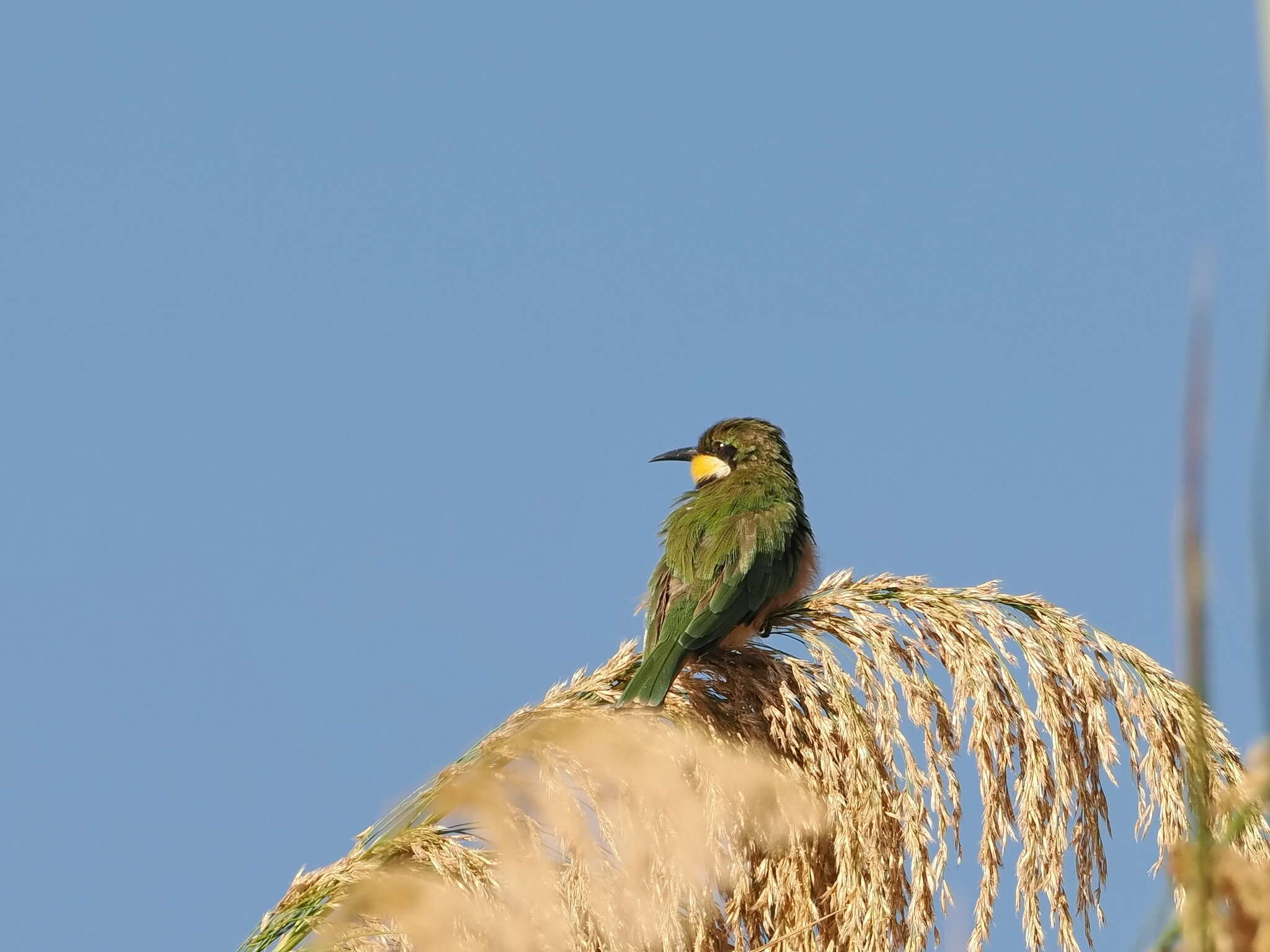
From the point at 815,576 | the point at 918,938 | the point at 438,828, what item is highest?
the point at 815,576

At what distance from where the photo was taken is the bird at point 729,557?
446cm

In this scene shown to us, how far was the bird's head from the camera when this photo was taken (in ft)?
21.1

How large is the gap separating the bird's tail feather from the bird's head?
2.19m

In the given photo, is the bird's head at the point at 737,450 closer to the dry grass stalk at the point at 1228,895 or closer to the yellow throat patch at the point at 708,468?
the yellow throat patch at the point at 708,468

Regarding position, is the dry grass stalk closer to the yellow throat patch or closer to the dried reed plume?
the dried reed plume

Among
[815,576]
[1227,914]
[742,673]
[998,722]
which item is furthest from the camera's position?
[815,576]

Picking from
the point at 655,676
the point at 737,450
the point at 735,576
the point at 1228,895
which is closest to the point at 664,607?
the point at 735,576

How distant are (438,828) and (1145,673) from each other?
1632 millimetres

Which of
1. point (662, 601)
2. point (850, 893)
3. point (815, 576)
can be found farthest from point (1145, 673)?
point (815, 576)

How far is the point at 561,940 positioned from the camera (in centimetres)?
255

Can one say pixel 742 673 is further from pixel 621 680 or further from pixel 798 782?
pixel 798 782

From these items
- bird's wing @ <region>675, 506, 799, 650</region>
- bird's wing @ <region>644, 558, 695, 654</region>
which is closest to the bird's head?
bird's wing @ <region>675, 506, 799, 650</region>

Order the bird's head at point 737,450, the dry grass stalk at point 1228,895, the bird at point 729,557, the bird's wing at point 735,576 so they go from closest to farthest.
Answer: the dry grass stalk at point 1228,895 < the bird at point 729,557 < the bird's wing at point 735,576 < the bird's head at point 737,450

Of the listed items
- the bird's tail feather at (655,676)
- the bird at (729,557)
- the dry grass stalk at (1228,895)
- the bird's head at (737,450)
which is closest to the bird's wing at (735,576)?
the bird at (729,557)
